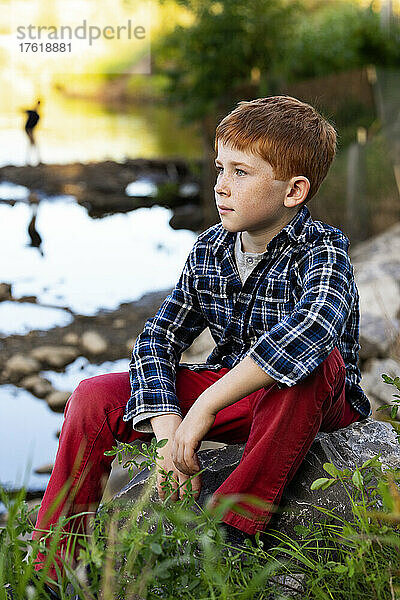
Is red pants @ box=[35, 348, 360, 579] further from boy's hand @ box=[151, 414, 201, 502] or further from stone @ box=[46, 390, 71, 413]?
stone @ box=[46, 390, 71, 413]

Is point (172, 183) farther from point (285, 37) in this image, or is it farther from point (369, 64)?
point (369, 64)

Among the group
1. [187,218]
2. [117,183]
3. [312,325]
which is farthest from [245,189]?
[117,183]

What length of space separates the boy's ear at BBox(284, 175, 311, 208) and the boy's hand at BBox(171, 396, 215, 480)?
498mm

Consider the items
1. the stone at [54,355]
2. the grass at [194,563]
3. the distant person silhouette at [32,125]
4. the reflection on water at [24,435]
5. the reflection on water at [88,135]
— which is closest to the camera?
the grass at [194,563]

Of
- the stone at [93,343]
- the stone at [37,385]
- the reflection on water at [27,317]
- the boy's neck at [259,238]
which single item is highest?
the boy's neck at [259,238]

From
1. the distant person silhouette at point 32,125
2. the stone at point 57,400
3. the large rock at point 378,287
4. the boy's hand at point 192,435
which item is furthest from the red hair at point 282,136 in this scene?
the distant person silhouette at point 32,125

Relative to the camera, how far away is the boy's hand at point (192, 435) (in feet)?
4.79

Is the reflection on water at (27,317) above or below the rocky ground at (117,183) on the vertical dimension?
below

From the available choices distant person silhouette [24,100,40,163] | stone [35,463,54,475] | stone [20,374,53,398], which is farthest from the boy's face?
distant person silhouette [24,100,40,163]

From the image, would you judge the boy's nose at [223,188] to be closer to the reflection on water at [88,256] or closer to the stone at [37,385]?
the stone at [37,385]

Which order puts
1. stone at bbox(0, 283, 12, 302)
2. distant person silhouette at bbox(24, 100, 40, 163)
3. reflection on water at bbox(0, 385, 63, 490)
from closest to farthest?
reflection on water at bbox(0, 385, 63, 490), stone at bbox(0, 283, 12, 302), distant person silhouette at bbox(24, 100, 40, 163)

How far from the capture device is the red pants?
142cm

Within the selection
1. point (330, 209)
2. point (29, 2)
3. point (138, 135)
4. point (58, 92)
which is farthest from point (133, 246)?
point (58, 92)

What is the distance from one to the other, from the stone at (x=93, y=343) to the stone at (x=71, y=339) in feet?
0.11
